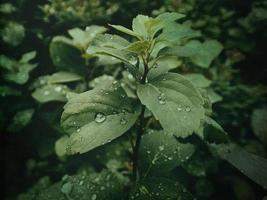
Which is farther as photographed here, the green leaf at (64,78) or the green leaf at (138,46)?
the green leaf at (64,78)

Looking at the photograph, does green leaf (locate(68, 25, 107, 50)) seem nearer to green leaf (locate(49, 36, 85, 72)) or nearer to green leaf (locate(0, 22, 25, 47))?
green leaf (locate(49, 36, 85, 72))

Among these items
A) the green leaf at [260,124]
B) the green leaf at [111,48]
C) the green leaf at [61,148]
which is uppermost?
the green leaf at [111,48]

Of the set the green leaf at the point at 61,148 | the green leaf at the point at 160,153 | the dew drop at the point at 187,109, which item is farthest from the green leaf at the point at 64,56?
the dew drop at the point at 187,109

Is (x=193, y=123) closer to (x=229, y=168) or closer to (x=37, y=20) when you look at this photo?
(x=229, y=168)

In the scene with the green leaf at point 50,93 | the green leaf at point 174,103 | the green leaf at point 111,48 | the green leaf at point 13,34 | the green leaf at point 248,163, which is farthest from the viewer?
the green leaf at point 13,34

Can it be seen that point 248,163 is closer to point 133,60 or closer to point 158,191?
point 158,191

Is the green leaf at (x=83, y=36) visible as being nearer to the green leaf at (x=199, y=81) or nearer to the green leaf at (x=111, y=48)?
the green leaf at (x=199, y=81)

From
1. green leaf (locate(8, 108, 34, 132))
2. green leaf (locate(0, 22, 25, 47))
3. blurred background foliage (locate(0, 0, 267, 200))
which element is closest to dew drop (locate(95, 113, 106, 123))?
blurred background foliage (locate(0, 0, 267, 200))

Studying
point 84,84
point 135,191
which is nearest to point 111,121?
point 135,191
